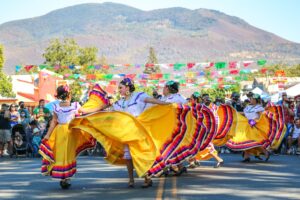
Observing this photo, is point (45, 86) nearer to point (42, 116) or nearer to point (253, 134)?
point (42, 116)

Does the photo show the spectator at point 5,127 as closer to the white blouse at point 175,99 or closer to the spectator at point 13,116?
the spectator at point 13,116

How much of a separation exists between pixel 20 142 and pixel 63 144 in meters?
13.2

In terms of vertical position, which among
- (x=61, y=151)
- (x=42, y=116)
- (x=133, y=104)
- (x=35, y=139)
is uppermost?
(x=133, y=104)

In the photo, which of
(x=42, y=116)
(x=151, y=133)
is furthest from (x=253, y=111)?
(x=42, y=116)

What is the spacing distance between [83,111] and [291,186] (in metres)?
3.78

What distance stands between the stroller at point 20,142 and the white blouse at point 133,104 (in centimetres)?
1303

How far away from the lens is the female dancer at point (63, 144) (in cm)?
1394

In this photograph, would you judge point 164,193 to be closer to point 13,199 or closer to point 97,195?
point 97,195

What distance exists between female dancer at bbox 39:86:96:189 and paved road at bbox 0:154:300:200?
0.34 meters

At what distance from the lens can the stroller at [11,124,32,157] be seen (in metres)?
26.9

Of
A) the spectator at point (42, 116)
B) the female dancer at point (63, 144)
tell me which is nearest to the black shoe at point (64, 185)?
the female dancer at point (63, 144)

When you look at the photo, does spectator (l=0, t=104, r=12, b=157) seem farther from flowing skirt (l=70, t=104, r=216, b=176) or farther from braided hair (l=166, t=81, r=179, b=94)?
flowing skirt (l=70, t=104, r=216, b=176)

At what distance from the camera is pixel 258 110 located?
2055cm

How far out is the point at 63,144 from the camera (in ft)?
45.9
